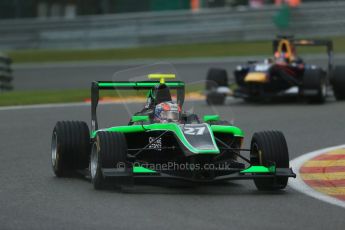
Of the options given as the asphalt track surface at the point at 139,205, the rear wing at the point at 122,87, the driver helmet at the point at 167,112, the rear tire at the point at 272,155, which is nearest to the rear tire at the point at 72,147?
the asphalt track surface at the point at 139,205

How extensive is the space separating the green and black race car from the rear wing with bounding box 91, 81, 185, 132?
0.28m

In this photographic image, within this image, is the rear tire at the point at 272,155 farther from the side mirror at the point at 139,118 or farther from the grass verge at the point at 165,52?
the grass verge at the point at 165,52

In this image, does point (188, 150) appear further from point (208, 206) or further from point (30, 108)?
point (30, 108)

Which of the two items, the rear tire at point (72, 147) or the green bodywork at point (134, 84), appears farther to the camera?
the green bodywork at point (134, 84)

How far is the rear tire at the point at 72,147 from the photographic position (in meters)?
10.4

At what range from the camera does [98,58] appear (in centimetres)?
3319

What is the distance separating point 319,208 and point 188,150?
138cm

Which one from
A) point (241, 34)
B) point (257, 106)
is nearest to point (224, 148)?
point (257, 106)

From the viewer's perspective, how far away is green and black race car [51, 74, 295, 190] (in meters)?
9.28

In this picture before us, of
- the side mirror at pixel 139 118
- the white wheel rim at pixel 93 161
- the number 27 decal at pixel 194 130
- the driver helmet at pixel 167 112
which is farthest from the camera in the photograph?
the side mirror at pixel 139 118

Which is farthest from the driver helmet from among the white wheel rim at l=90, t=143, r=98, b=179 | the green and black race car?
the white wheel rim at l=90, t=143, r=98, b=179

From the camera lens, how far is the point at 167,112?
10.2 metres

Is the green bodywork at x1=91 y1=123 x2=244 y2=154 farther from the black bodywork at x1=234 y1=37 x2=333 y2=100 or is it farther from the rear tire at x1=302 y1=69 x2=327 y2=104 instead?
the black bodywork at x1=234 y1=37 x2=333 y2=100

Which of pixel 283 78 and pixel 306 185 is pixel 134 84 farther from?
pixel 283 78
